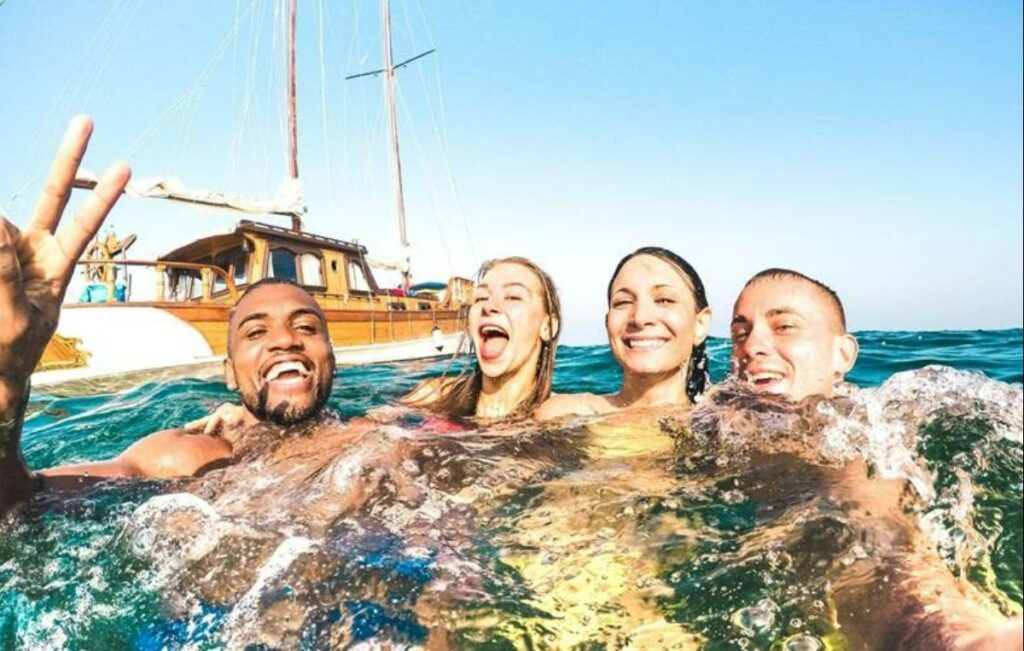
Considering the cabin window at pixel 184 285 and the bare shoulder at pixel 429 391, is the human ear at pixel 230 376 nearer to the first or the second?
the bare shoulder at pixel 429 391

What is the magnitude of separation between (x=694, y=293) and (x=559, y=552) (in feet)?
6.89

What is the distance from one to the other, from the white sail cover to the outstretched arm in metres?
13.3

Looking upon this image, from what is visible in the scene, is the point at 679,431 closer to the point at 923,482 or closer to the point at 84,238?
the point at 923,482

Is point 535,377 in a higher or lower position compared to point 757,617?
higher

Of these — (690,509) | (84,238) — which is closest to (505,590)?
(690,509)

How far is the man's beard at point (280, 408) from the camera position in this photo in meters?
3.86

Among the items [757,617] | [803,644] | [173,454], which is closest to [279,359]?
[173,454]

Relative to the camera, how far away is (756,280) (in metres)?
3.90

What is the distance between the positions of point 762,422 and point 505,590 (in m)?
1.67

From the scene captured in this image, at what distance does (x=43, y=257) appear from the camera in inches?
93.1

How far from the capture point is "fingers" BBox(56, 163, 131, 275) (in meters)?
2.40

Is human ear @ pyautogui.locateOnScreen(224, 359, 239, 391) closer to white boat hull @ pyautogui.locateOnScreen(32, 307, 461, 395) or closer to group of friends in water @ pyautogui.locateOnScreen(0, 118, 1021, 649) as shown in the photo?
group of friends in water @ pyautogui.locateOnScreen(0, 118, 1021, 649)

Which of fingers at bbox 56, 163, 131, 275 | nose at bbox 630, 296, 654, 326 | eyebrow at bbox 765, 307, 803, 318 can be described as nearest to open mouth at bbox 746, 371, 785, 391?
eyebrow at bbox 765, 307, 803, 318

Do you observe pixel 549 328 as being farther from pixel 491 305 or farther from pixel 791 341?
pixel 791 341
